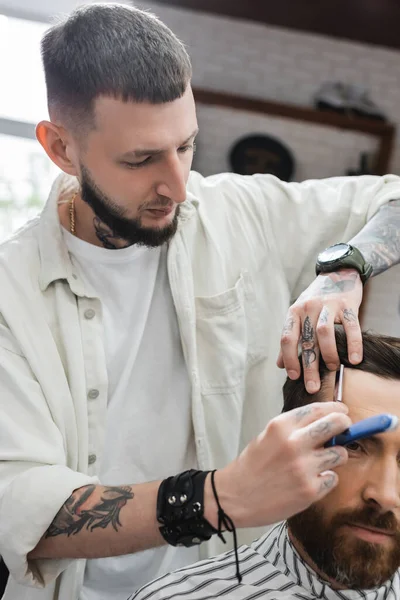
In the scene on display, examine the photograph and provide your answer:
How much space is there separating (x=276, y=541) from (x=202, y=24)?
3656 millimetres

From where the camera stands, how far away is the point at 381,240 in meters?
1.70

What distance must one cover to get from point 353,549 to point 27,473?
2.03ft

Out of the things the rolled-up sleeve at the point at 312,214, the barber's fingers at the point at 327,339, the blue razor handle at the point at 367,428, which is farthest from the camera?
the rolled-up sleeve at the point at 312,214

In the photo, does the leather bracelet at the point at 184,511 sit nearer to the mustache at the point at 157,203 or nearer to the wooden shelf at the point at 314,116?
the mustache at the point at 157,203

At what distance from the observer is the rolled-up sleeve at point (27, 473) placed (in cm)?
130

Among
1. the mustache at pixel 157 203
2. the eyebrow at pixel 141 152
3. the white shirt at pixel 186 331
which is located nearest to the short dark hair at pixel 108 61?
the eyebrow at pixel 141 152

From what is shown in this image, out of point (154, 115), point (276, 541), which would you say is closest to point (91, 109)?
point (154, 115)

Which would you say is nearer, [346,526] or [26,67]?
[346,526]

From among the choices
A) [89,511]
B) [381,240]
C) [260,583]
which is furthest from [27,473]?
[381,240]

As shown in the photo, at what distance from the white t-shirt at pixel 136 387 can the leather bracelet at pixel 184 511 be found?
53cm

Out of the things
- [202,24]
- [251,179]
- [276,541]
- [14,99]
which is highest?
[202,24]

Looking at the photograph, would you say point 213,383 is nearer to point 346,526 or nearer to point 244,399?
point 244,399

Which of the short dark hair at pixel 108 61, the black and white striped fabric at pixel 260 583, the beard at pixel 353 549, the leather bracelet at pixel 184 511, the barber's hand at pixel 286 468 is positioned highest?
the short dark hair at pixel 108 61

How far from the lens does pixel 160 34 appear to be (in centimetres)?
150
